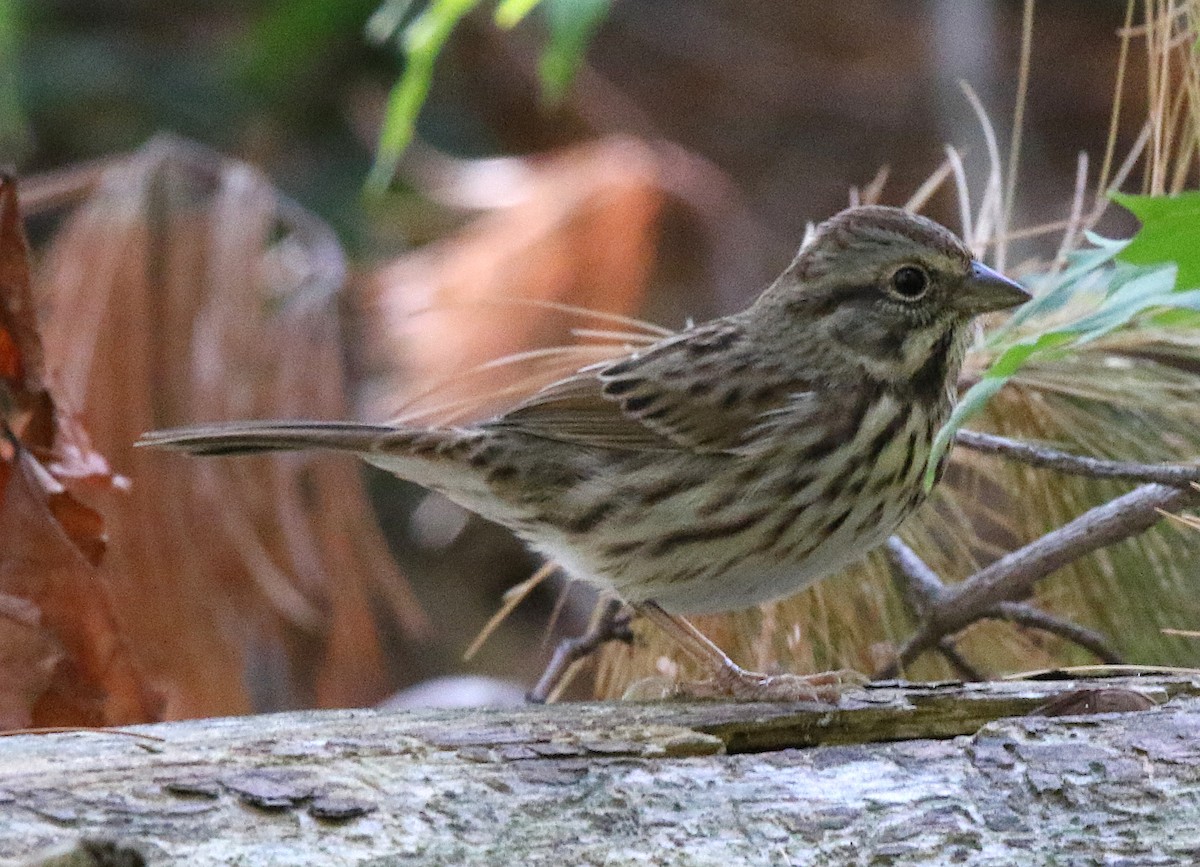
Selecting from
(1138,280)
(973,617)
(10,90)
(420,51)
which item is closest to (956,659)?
(973,617)

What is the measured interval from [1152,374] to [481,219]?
3750 mm

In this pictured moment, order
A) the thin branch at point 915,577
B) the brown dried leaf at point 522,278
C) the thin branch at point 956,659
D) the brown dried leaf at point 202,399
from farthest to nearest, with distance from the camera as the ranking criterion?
the brown dried leaf at point 522,278 < the brown dried leaf at point 202,399 < the thin branch at point 956,659 < the thin branch at point 915,577

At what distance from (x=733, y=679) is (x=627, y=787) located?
0.68 m

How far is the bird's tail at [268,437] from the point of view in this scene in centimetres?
296

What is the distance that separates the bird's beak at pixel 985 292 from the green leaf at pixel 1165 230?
3.40 ft

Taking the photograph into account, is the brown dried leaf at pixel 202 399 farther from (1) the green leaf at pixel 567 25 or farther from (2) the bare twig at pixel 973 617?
(2) the bare twig at pixel 973 617

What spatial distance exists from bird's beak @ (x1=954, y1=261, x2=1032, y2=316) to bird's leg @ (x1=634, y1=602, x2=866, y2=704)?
2.42 ft

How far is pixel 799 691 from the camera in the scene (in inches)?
104

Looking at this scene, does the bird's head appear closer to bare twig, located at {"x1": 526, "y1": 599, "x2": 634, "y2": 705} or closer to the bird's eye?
the bird's eye

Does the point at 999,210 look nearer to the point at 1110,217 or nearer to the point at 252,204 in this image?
the point at 252,204

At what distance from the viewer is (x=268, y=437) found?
3039 millimetres

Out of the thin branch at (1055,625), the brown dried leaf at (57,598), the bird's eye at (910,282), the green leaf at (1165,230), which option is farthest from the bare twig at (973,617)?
the brown dried leaf at (57,598)

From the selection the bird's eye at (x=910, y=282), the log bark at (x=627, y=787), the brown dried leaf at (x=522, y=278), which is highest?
the brown dried leaf at (x=522, y=278)

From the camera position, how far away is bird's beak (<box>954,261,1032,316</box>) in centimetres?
291
